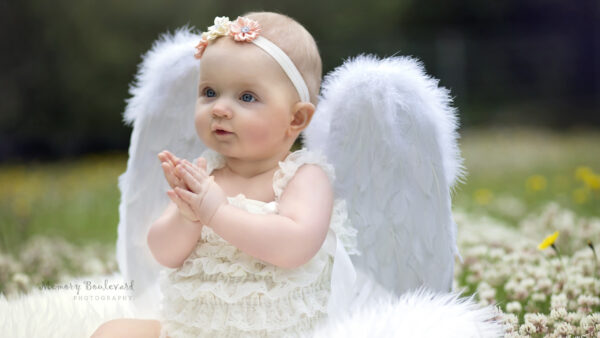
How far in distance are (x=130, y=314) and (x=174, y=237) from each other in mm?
494

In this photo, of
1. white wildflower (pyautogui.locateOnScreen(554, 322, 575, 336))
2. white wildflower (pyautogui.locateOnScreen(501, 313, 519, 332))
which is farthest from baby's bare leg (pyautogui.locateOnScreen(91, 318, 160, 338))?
white wildflower (pyautogui.locateOnScreen(554, 322, 575, 336))

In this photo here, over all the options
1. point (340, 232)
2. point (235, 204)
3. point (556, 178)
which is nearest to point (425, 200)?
point (340, 232)

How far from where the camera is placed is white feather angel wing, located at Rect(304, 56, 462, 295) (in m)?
1.66

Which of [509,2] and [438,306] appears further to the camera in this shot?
[509,2]

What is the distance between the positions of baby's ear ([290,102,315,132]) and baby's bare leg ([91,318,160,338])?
609 mm

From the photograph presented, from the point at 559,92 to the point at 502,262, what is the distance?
618 cm

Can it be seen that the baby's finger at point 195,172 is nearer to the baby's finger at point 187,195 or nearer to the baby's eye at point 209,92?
the baby's finger at point 187,195

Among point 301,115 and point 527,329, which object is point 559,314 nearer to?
point 527,329

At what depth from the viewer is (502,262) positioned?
2.16m

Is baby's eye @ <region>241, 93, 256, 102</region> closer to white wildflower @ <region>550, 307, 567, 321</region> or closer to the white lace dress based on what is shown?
the white lace dress

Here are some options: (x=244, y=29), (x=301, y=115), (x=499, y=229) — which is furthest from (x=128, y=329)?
(x=499, y=229)

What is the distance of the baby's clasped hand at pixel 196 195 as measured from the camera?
1.38 meters

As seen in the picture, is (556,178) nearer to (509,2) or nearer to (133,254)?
(133,254)

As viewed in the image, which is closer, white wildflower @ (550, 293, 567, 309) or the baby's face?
the baby's face
